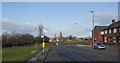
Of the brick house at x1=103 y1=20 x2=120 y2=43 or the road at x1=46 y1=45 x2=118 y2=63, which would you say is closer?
the road at x1=46 y1=45 x2=118 y2=63

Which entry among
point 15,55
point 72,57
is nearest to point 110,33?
point 72,57

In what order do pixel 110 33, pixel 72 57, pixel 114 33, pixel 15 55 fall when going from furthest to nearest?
pixel 110 33 → pixel 114 33 → pixel 15 55 → pixel 72 57

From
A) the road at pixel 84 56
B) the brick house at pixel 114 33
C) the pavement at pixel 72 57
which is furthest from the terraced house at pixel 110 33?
the pavement at pixel 72 57

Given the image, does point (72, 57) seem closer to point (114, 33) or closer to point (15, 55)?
point (15, 55)

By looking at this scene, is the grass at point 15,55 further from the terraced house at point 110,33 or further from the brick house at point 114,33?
the terraced house at point 110,33

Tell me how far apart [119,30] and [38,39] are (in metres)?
51.9

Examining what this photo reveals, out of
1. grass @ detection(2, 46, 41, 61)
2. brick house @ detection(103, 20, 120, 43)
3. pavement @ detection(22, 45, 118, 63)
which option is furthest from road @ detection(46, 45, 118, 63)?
brick house @ detection(103, 20, 120, 43)

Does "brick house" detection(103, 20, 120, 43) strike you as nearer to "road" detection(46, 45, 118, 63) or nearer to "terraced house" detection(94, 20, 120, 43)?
"terraced house" detection(94, 20, 120, 43)

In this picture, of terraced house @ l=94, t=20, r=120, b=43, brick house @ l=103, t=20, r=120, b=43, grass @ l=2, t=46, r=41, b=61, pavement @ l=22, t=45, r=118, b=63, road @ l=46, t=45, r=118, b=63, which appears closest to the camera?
pavement @ l=22, t=45, r=118, b=63

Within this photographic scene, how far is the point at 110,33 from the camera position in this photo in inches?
2163

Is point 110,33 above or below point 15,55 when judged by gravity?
above

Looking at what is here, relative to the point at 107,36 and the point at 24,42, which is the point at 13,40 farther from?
the point at 107,36

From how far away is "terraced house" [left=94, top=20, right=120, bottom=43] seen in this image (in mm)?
49537

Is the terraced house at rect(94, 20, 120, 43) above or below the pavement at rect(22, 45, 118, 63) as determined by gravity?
above
